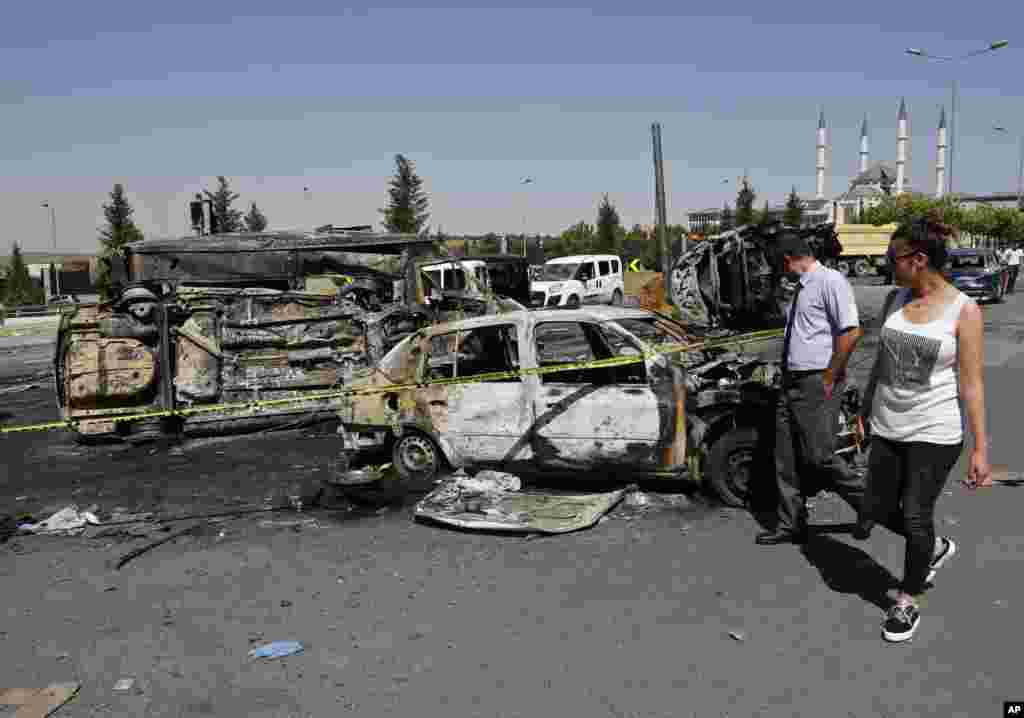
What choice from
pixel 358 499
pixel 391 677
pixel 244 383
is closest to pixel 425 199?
pixel 244 383

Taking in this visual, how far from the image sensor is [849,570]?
15.5ft

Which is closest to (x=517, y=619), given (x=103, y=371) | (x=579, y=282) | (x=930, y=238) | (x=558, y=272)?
(x=930, y=238)

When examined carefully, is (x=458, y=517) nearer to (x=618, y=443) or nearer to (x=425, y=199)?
(x=618, y=443)

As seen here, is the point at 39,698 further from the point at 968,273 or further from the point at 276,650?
the point at 968,273

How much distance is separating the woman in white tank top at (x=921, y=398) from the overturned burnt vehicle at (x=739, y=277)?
10.1 meters

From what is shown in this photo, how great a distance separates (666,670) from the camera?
12.1ft

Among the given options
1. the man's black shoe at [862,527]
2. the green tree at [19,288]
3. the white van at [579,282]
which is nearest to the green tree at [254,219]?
the green tree at [19,288]

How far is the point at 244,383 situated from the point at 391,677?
22.2 feet

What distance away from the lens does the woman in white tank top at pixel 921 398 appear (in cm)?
368

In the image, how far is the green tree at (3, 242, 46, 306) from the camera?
44.4 meters

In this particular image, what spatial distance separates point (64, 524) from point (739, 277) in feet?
40.7

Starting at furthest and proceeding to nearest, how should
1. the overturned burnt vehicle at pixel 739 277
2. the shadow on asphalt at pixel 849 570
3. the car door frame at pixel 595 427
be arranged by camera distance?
the overturned burnt vehicle at pixel 739 277
the car door frame at pixel 595 427
the shadow on asphalt at pixel 849 570

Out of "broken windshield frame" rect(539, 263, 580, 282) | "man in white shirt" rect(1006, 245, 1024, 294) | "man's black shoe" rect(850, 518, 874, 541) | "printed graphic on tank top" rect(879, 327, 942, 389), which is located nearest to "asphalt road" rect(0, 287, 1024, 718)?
"man's black shoe" rect(850, 518, 874, 541)

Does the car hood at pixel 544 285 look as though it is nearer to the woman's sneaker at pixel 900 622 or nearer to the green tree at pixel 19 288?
the woman's sneaker at pixel 900 622
